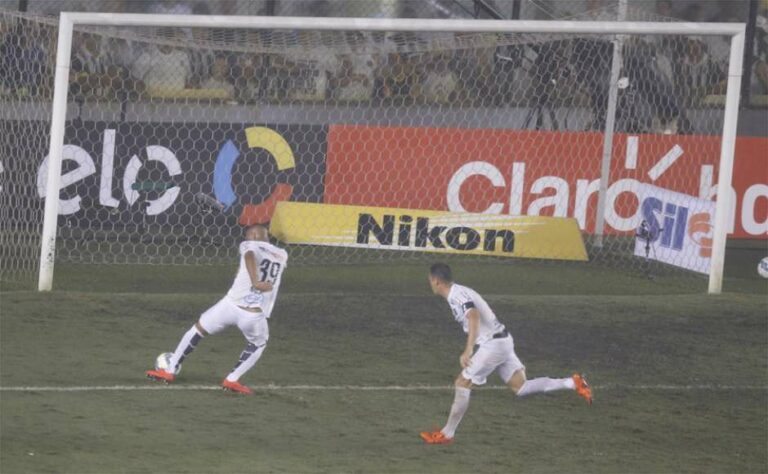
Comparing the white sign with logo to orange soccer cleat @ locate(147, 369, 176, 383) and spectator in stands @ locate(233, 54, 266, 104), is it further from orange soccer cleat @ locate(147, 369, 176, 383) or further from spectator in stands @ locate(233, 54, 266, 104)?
orange soccer cleat @ locate(147, 369, 176, 383)

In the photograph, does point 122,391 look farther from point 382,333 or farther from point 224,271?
point 224,271

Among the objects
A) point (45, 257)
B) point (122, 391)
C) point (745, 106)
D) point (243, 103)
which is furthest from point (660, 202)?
point (122, 391)

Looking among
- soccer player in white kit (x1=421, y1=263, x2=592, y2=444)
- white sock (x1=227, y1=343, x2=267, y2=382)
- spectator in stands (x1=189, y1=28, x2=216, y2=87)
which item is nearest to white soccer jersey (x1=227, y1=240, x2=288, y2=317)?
white sock (x1=227, y1=343, x2=267, y2=382)

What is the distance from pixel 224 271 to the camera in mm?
16578

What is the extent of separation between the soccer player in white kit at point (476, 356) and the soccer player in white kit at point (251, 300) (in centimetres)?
159

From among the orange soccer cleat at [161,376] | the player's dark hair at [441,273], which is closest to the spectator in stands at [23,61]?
the orange soccer cleat at [161,376]

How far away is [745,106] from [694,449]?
41.8ft

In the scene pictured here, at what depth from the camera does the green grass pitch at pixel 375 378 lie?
30.5 ft

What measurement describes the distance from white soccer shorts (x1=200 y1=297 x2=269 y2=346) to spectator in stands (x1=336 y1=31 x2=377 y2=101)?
31.2 feet

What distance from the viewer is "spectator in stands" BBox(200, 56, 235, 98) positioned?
19.9 meters

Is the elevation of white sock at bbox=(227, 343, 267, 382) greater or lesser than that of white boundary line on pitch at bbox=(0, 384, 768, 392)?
greater

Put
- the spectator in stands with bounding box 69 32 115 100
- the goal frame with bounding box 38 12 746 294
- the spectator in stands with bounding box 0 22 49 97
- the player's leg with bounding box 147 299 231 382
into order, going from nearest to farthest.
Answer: the player's leg with bounding box 147 299 231 382 → the goal frame with bounding box 38 12 746 294 → the spectator in stands with bounding box 0 22 49 97 → the spectator in stands with bounding box 69 32 115 100

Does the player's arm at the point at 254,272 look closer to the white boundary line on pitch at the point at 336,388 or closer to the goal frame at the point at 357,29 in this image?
the white boundary line on pitch at the point at 336,388

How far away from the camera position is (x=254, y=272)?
10820mm
